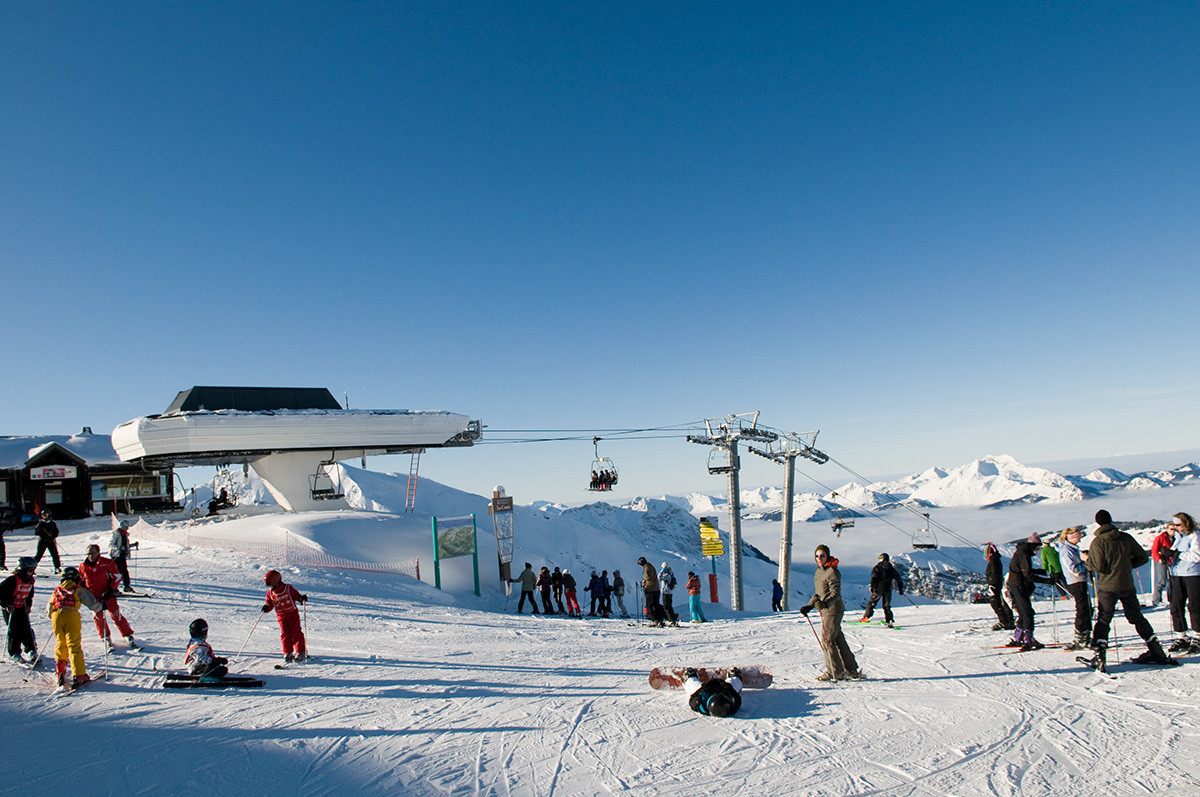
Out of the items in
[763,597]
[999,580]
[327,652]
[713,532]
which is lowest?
[763,597]

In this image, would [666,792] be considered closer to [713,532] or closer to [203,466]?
[713,532]

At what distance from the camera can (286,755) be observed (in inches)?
234

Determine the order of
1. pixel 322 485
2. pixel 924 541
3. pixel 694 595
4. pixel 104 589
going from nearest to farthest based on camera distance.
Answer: pixel 104 589 < pixel 694 595 < pixel 322 485 < pixel 924 541

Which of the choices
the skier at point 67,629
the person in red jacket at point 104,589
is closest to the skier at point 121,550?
the person in red jacket at point 104,589

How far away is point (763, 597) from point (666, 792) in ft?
120

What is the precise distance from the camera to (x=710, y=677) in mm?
7230

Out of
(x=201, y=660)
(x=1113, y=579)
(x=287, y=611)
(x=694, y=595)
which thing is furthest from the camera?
(x=694, y=595)

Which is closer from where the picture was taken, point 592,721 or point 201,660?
point 592,721

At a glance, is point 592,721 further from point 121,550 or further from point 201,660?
point 121,550

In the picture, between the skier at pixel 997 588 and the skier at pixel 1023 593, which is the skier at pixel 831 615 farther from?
the skier at pixel 997 588

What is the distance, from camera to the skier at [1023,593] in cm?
909

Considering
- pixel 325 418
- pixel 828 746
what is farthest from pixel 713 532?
pixel 828 746

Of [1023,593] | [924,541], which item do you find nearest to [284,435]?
[1023,593]

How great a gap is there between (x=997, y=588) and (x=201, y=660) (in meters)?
11.5
